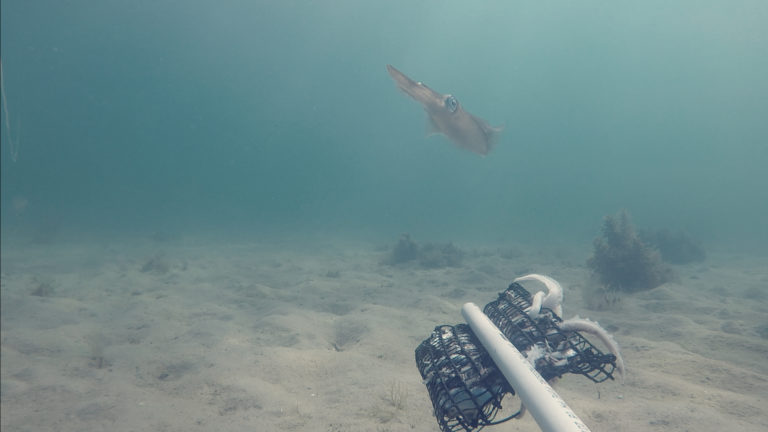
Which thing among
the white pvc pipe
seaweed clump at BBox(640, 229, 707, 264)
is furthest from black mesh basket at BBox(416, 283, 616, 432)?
seaweed clump at BBox(640, 229, 707, 264)

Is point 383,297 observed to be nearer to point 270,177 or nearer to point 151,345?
point 151,345

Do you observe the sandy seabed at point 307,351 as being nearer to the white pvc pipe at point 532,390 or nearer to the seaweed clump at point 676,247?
the white pvc pipe at point 532,390

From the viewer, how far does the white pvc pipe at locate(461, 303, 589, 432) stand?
132 centimetres

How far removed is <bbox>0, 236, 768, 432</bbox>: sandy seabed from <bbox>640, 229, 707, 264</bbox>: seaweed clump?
2.65m

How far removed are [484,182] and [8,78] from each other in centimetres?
12420

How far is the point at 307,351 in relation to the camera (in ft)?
15.8

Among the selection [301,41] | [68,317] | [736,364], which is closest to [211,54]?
[301,41]

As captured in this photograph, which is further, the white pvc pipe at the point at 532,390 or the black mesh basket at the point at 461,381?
the black mesh basket at the point at 461,381

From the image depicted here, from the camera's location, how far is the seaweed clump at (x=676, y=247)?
12.4 metres

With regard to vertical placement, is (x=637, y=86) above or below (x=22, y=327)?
above

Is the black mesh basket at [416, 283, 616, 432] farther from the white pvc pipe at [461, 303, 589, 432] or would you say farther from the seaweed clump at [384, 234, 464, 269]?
the seaweed clump at [384, 234, 464, 269]

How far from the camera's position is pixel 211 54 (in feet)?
221

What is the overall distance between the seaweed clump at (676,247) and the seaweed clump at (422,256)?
7.31 metres

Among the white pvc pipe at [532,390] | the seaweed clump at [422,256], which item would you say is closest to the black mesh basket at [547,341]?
the white pvc pipe at [532,390]
